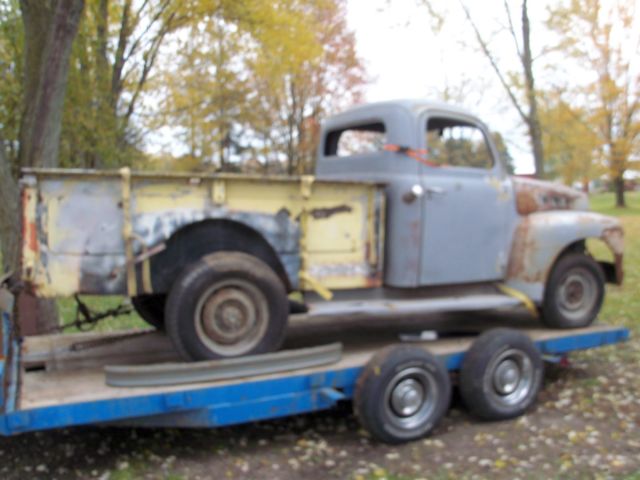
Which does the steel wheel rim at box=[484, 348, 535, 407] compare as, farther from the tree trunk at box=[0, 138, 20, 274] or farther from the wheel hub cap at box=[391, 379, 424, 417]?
the tree trunk at box=[0, 138, 20, 274]

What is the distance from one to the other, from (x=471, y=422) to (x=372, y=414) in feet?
3.79

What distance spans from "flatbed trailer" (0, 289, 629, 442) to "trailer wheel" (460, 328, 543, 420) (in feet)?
0.12

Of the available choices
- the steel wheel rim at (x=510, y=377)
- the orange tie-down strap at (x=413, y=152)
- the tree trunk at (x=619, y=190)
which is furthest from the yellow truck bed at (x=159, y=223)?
the tree trunk at (x=619, y=190)

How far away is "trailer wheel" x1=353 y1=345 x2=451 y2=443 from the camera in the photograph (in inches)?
175

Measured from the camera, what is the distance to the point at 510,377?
518 centimetres

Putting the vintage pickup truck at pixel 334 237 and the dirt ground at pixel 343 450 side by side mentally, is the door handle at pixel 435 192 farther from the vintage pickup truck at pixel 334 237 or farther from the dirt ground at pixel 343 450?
the dirt ground at pixel 343 450

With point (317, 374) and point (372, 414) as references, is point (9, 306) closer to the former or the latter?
point (317, 374)

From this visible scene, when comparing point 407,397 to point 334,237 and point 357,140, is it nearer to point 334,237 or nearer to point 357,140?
point 334,237

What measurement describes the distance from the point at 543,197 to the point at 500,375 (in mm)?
1881

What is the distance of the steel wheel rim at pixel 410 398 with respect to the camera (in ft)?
15.0

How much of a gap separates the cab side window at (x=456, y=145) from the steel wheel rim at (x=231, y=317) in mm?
2029

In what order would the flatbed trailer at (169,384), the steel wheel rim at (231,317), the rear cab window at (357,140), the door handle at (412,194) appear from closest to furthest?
the flatbed trailer at (169,384) → the steel wheel rim at (231,317) → the door handle at (412,194) → the rear cab window at (357,140)

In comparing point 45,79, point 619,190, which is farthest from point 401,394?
point 619,190

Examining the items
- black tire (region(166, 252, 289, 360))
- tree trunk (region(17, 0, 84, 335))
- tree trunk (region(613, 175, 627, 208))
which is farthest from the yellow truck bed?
tree trunk (region(613, 175, 627, 208))
